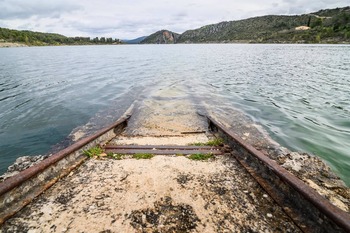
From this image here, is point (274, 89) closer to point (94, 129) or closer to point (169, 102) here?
point (169, 102)

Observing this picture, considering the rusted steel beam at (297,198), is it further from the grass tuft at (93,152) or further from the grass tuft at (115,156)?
the grass tuft at (93,152)

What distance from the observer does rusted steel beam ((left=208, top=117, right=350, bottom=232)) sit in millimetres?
3045

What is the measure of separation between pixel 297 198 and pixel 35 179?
4695 millimetres

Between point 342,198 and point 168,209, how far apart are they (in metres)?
3.51

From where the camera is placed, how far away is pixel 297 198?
372 centimetres

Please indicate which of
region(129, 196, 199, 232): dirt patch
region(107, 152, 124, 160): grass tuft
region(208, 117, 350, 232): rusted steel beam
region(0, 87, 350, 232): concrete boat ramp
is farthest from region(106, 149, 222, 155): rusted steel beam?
region(129, 196, 199, 232): dirt patch

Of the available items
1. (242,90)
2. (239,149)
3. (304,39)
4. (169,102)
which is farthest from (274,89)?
(304,39)

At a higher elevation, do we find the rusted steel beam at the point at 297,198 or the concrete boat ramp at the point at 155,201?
the rusted steel beam at the point at 297,198

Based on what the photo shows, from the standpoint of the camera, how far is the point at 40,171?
439cm

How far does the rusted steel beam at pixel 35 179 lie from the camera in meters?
3.71

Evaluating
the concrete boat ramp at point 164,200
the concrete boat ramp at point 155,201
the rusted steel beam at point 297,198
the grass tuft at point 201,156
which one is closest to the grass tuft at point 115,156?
the concrete boat ramp at point 164,200

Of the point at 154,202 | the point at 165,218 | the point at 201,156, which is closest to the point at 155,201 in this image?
the point at 154,202

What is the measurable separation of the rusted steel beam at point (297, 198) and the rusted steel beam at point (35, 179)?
394 cm

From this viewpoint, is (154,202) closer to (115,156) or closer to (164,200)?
(164,200)
